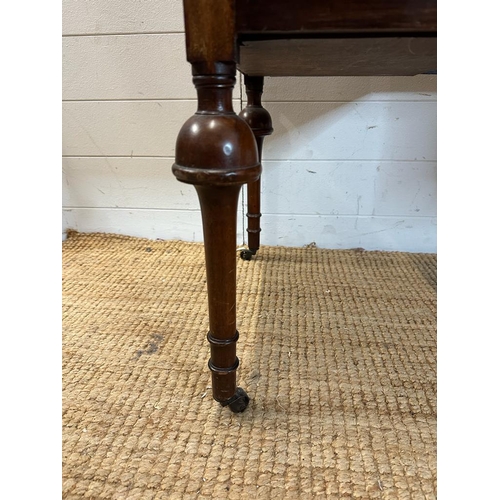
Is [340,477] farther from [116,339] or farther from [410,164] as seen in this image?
[410,164]

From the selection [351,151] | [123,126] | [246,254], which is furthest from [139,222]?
[351,151]

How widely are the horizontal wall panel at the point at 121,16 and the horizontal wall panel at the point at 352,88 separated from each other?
11.4 inches

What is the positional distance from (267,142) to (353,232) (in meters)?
0.35

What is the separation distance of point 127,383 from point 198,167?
37 centimetres

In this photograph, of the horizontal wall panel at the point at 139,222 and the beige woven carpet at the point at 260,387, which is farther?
the horizontal wall panel at the point at 139,222

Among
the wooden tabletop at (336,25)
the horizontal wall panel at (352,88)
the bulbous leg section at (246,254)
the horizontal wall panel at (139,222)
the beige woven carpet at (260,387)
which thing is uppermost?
the wooden tabletop at (336,25)

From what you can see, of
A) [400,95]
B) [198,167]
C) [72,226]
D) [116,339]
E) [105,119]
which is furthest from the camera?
[72,226]

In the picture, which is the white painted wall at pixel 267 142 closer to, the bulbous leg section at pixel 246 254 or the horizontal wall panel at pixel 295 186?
the horizontal wall panel at pixel 295 186

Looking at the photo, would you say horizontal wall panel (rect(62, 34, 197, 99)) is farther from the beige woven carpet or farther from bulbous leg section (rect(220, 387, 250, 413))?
bulbous leg section (rect(220, 387, 250, 413))

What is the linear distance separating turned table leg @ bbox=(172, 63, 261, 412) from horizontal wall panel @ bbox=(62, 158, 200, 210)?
2.57ft

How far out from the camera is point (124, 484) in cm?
49

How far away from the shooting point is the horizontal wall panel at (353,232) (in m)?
1.25

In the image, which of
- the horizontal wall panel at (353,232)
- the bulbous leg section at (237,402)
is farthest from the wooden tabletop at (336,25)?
the horizontal wall panel at (353,232)

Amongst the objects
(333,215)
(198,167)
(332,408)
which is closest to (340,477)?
(332,408)
